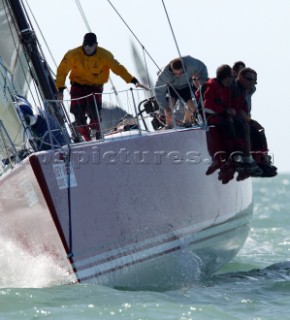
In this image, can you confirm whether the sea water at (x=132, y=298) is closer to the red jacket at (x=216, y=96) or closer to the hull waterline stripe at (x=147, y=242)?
the hull waterline stripe at (x=147, y=242)

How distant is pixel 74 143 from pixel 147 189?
0.68m

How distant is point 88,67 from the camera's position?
1007 cm

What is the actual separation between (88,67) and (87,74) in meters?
0.06

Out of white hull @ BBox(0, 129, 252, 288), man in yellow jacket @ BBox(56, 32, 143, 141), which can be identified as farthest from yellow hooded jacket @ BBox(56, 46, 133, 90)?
white hull @ BBox(0, 129, 252, 288)

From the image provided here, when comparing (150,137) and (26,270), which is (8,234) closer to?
(26,270)

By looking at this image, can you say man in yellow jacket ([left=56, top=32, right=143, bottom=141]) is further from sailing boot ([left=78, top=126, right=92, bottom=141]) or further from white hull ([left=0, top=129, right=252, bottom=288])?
white hull ([left=0, top=129, right=252, bottom=288])

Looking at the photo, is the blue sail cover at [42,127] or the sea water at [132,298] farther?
the blue sail cover at [42,127]

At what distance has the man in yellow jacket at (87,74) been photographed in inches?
387

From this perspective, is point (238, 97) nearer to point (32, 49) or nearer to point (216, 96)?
point (216, 96)

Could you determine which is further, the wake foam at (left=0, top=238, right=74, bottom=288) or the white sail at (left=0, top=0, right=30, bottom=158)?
the white sail at (left=0, top=0, right=30, bottom=158)

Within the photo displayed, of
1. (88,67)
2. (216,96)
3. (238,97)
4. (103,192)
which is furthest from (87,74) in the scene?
(103,192)

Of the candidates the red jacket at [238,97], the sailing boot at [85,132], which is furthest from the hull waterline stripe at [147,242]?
the sailing boot at [85,132]

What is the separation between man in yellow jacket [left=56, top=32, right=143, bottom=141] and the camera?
984 cm

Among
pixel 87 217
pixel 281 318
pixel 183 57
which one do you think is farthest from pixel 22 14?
pixel 281 318
